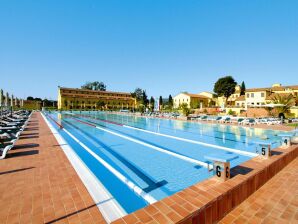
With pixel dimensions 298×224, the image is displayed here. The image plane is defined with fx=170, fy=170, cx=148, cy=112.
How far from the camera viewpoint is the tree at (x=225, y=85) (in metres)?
44.2

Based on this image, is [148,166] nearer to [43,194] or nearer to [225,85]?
[43,194]

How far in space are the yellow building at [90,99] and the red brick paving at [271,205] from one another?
168ft

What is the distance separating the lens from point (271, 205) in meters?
2.67

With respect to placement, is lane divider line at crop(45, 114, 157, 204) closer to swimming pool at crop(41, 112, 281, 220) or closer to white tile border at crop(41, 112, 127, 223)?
swimming pool at crop(41, 112, 281, 220)

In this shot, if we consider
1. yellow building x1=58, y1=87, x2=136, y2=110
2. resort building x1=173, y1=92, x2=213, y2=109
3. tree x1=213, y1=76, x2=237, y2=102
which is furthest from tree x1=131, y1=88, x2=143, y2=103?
tree x1=213, y1=76, x2=237, y2=102

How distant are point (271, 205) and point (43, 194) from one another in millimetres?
4009

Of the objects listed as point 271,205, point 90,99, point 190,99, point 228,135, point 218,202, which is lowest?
point 228,135

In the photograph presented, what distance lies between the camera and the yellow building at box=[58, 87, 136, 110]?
171 ft

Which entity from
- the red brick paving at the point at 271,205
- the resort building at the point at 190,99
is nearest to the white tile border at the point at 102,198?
the red brick paving at the point at 271,205

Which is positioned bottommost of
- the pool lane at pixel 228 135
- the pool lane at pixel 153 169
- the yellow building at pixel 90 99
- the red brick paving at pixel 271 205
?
the pool lane at pixel 153 169

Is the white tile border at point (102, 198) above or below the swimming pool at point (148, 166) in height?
above

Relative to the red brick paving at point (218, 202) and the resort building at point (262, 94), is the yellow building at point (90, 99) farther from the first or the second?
the red brick paving at point (218, 202)

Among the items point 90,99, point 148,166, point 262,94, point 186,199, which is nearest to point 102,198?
point 186,199

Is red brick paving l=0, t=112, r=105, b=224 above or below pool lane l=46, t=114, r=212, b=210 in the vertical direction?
above
